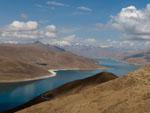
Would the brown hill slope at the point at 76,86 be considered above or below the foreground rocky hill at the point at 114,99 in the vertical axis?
below

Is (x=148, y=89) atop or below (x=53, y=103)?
atop

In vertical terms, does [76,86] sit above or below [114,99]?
below

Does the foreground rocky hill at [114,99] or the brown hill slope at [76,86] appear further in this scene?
the brown hill slope at [76,86]

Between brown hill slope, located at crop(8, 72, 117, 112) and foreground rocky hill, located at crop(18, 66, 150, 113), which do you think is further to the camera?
brown hill slope, located at crop(8, 72, 117, 112)

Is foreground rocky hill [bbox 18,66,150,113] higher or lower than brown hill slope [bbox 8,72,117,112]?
higher

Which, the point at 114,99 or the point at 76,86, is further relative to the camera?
the point at 76,86

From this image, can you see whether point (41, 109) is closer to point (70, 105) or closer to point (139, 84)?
point (70, 105)

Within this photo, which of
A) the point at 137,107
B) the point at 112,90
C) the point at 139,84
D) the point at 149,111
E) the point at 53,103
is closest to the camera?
the point at 149,111

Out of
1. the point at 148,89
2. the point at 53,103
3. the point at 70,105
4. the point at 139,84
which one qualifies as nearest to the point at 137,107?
the point at 148,89
